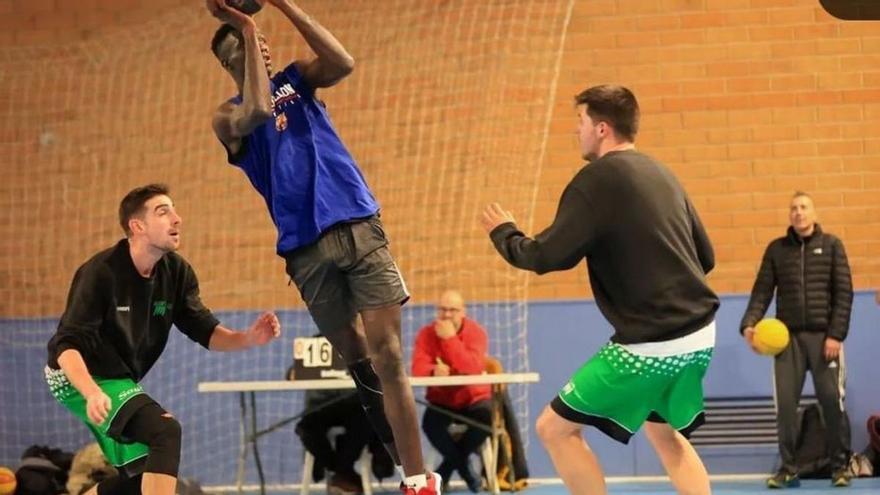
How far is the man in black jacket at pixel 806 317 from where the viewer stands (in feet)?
32.5

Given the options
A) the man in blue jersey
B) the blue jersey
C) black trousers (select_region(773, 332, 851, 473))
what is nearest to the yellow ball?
the man in blue jersey

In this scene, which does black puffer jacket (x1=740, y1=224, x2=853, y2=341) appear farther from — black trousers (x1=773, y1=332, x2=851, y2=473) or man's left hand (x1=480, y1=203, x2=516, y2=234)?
man's left hand (x1=480, y1=203, x2=516, y2=234)

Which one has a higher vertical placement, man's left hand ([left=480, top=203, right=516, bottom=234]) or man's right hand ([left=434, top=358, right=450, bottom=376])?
man's left hand ([left=480, top=203, right=516, bottom=234])

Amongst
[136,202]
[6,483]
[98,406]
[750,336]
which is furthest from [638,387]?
[6,483]

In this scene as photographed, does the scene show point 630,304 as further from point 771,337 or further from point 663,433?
point 771,337

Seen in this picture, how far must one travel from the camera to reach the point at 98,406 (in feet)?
16.9

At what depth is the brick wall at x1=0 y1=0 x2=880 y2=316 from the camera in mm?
10938

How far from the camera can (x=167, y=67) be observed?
1111 centimetres

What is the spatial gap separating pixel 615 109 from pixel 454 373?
15.9 feet

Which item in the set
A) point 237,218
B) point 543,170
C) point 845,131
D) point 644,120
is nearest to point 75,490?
point 237,218

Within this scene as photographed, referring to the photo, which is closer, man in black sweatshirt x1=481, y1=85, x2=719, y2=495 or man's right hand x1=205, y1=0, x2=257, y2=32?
man in black sweatshirt x1=481, y1=85, x2=719, y2=495

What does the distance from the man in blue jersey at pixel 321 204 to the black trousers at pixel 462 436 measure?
171 inches

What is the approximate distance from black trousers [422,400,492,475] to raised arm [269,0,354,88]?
4.79 metres

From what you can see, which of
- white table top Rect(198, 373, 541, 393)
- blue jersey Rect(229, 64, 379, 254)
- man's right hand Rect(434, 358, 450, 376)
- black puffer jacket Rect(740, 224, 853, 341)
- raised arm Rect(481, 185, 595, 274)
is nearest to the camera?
raised arm Rect(481, 185, 595, 274)
